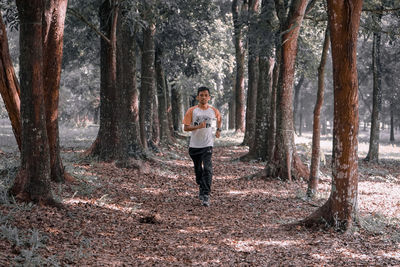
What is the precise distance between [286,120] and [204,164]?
366 centimetres

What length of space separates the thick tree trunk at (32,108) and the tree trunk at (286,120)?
6.32 meters

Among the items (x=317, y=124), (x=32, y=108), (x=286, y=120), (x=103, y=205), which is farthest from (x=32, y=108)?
(x=286, y=120)

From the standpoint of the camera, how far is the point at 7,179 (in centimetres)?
776

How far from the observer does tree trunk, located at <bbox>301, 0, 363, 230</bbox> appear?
611cm

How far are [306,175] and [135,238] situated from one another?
6.81 m

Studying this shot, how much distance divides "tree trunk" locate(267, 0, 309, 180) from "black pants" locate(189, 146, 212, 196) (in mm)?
3454

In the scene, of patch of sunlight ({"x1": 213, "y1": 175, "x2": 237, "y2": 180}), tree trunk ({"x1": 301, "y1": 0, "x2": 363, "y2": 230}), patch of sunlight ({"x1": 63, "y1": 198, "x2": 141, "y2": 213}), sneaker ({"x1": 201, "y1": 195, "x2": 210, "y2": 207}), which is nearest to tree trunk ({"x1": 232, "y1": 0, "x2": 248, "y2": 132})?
patch of sunlight ({"x1": 213, "y1": 175, "x2": 237, "y2": 180})

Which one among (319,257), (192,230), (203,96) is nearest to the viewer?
(319,257)

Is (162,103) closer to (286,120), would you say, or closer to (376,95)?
(376,95)

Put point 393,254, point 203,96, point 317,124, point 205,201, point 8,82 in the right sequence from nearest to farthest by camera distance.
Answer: point 393,254
point 8,82
point 203,96
point 205,201
point 317,124

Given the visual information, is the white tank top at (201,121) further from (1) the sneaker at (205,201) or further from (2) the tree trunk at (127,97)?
(2) the tree trunk at (127,97)

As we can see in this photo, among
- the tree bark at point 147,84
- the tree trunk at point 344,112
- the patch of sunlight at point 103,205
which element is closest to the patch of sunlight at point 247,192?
the patch of sunlight at point 103,205

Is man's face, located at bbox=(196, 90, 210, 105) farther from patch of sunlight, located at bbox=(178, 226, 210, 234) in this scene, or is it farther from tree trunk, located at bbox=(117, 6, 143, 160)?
tree trunk, located at bbox=(117, 6, 143, 160)

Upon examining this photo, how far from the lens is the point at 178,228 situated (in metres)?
6.84
